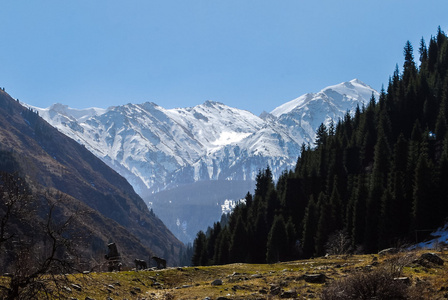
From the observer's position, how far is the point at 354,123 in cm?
16588

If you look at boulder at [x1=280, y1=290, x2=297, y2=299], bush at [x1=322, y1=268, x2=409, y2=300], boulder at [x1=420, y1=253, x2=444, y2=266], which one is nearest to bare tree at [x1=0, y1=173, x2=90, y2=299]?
bush at [x1=322, y1=268, x2=409, y2=300]

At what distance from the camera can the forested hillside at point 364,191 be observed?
83.6 metres

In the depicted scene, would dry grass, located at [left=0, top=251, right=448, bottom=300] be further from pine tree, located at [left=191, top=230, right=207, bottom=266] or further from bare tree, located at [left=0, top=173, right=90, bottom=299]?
pine tree, located at [left=191, top=230, right=207, bottom=266]

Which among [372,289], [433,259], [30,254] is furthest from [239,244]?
[30,254]

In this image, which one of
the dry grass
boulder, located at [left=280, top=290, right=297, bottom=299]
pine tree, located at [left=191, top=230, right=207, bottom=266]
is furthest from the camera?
pine tree, located at [left=191, top=230, right=207, bottom=266]

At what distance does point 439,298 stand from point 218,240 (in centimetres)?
10394

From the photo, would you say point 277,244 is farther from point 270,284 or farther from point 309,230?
point 270,284

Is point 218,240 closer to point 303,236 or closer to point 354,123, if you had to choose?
point 303,236

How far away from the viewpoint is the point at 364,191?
9450cm

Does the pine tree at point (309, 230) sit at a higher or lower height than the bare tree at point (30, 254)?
higher

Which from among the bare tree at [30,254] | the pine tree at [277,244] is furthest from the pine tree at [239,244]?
the bare tree at [30,254]

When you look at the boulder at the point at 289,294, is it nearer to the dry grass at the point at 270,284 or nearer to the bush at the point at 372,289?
the dry grass at the point at 270,284

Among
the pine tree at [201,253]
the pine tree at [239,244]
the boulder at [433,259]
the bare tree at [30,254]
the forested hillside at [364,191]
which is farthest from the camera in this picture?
the pine tree at [201,253]

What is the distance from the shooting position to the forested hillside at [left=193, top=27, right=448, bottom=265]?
83.6 meters
